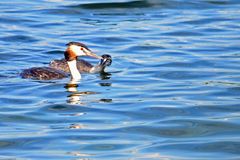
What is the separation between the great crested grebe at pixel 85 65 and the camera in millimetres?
17859

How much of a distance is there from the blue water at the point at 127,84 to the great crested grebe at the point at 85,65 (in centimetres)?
24

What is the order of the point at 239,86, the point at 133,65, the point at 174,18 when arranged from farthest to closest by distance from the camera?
the point at 174,18
the point at 133,65
the point at 239,86

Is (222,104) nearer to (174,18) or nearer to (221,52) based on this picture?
A: (221,52)

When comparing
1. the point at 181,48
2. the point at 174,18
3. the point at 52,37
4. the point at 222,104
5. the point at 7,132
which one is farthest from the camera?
the point at 174,18

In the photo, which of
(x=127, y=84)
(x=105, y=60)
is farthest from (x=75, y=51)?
(x=127, y=84)

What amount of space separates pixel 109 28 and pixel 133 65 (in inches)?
171

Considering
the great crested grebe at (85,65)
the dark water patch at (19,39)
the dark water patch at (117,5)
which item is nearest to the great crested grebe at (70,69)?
the great crested grebe at (85,65)

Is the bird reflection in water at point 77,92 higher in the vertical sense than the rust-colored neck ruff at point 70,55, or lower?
lower

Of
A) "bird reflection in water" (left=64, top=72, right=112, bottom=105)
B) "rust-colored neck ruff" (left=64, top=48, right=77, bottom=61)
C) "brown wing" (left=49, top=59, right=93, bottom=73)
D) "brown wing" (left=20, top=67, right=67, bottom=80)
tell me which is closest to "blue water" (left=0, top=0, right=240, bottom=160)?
"bird reflection in water" (left=64, top=72, right=112, bottom=105)

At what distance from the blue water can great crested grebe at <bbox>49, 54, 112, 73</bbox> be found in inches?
9.5

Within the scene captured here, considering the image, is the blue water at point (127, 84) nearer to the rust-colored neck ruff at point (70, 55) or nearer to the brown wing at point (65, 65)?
the brown wing at point (65, 65)

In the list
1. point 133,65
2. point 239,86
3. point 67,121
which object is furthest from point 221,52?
point 67,121

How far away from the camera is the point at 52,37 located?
21.5 m

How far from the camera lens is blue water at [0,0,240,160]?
1180 cm
